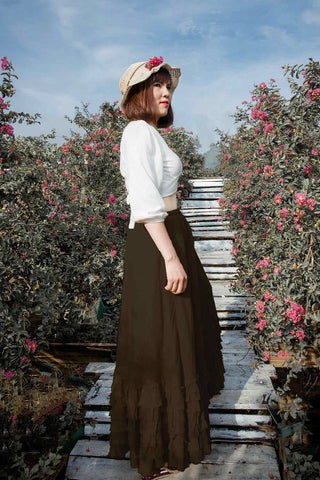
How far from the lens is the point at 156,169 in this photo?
1675 mm

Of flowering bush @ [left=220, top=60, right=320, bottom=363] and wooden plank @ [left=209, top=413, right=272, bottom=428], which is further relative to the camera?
flowering bush @ [left=220, top=60, right=320, bottom=363]

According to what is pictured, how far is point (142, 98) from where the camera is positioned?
6.03 feet

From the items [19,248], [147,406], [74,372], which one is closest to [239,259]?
[74,372]

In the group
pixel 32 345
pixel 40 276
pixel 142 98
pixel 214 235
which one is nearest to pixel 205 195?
pixel 214 235

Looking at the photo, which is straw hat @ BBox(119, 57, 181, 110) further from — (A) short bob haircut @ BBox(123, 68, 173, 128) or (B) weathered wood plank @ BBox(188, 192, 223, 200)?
(B) weathered wood plank @ BBox(188, 192, 223, 200)

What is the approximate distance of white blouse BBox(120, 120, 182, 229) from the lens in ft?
5.19

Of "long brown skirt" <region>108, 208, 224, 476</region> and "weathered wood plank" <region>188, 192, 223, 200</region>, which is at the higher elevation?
"weathered wood plank" <region>188, 192, 223, 200</region>

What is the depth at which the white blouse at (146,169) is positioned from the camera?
1582mm

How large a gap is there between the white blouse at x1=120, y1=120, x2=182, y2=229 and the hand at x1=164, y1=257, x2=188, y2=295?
22 centimetres

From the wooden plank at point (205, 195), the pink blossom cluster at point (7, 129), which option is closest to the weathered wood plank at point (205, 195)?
the wooden plank at point (205, 195)

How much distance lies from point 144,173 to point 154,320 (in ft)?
2.52

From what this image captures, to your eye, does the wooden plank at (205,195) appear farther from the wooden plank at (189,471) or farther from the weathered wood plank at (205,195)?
the wooden plank at (189,471)

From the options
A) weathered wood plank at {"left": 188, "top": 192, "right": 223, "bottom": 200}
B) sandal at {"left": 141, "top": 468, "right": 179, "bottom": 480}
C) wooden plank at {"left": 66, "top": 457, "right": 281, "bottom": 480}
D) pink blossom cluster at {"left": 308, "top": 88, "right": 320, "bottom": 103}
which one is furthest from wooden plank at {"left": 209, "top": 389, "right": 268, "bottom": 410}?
weathered wood plank at {"left": 188, "top": 192, "right": 223, "bottom": 200}

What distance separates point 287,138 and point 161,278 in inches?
76.2
